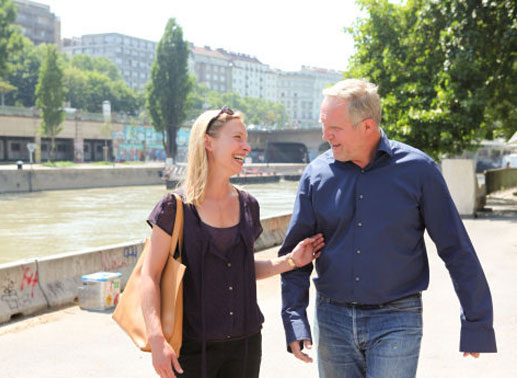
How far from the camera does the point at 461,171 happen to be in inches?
755

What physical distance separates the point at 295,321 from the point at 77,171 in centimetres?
4718

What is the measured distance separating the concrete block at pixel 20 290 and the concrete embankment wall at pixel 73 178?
3573cm

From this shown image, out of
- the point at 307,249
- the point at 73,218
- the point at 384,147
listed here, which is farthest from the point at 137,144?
the point at 384,147

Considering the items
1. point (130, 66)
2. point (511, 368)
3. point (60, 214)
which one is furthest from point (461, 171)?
point (130, 66)

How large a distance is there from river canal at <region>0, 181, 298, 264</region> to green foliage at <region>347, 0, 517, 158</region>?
18.8ft

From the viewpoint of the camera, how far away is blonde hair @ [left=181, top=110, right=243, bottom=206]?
270cm

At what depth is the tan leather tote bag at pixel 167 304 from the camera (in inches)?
100

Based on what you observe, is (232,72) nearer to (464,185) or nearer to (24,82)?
(24,82)

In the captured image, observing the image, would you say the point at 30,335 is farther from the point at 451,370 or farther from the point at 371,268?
the point at 371,268

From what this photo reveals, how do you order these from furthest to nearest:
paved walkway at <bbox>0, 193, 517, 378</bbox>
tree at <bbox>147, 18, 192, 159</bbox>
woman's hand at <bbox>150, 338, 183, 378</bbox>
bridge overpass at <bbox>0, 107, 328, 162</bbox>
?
tree at <bbox>147, 18, 192, 159</bbox> < bridge overpass at <bbox>0, 107, 328, 162</bbox> < paved walkway at <bbox>0, 193, 517, 378</bbox> < woman's hand at <bbox>150, 338, 183, 378</bbox>

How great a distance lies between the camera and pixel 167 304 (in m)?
2.57

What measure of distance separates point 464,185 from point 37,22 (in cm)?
12229

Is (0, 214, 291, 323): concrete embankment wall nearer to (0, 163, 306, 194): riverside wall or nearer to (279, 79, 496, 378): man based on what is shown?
(279, 79, 496, 378): man

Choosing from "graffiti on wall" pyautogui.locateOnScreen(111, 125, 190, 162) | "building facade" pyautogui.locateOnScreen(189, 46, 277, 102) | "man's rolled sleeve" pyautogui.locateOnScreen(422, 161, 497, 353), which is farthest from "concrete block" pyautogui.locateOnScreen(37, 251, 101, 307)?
"building facade" pyautogui.locateOnScreen(189, 46, 277, 102)
